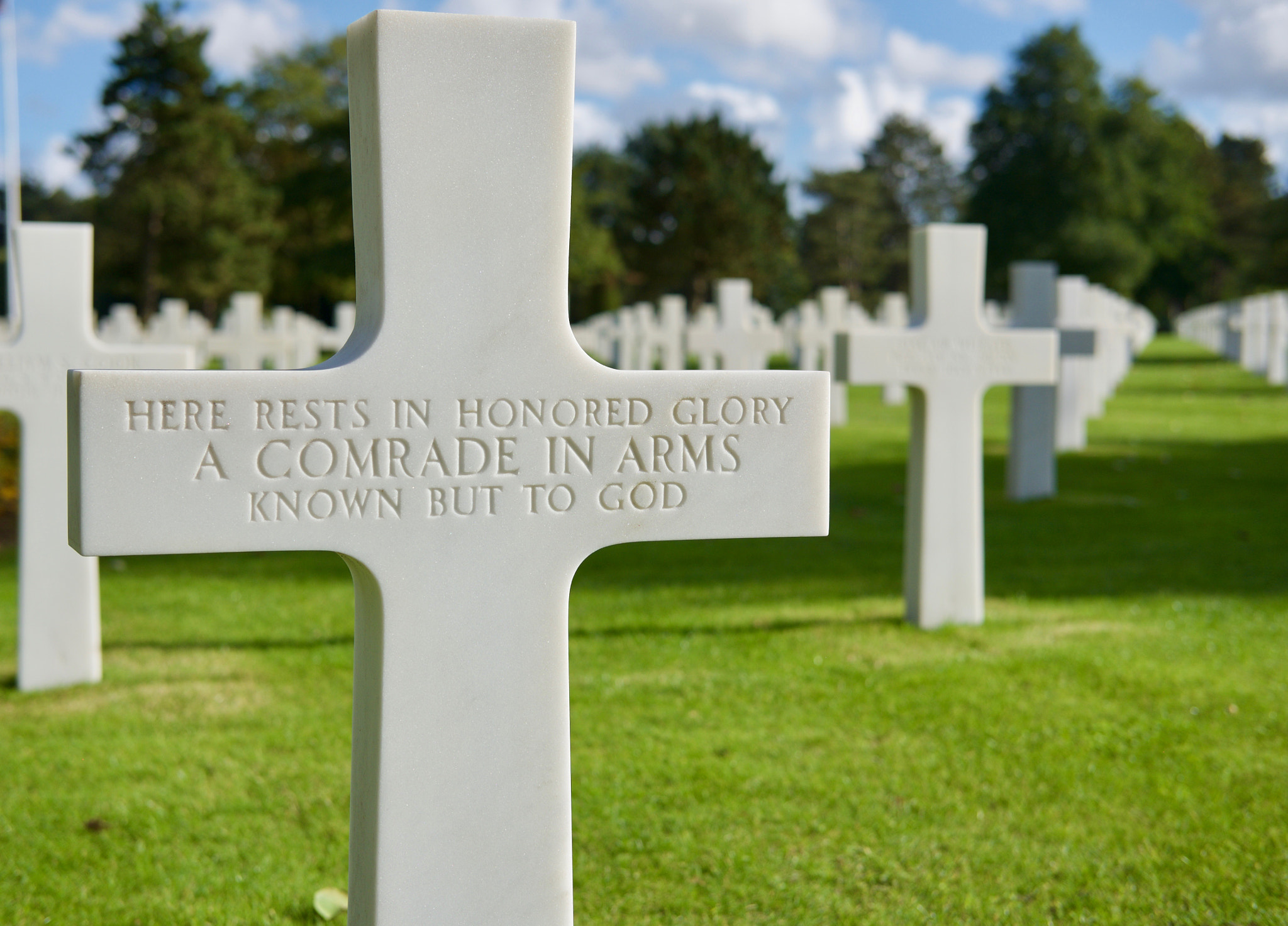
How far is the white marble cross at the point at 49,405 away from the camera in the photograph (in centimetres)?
450

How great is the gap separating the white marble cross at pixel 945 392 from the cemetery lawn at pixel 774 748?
277mm

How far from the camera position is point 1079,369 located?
1232cm

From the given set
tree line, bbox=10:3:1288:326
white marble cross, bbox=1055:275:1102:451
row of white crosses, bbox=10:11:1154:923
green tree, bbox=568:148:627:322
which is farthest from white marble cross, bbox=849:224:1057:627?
tree line, bbox=10:3:1288:326

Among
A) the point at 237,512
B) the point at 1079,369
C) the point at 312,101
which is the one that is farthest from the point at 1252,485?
the point at 312,101

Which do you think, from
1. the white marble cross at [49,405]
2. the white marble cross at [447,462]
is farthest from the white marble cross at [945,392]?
the white marble cross at [447,462]

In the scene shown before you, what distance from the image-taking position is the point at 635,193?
50750 mm

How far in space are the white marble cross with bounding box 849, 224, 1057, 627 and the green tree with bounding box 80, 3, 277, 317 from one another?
39519 mm

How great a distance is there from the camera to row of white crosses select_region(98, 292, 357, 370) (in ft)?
48.5

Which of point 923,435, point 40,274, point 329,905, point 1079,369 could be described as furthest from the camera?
point 1079,369

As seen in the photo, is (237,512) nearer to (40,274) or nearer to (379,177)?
(379,177)

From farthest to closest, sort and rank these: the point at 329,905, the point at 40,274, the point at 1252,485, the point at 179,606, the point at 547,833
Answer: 1. the point at 1252,485
2. the point at 179,606
3. the point at 40,274
4. the point at 329,905
5. the point at 547,833

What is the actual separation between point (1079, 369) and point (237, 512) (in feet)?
37.7

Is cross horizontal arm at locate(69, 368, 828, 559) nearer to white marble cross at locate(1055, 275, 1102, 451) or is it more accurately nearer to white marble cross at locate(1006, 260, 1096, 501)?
white marble cross at locate(1006, 260, 1096, 501)

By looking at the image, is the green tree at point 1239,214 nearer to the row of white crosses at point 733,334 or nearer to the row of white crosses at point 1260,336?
the row of white crosses at point 1260,336
